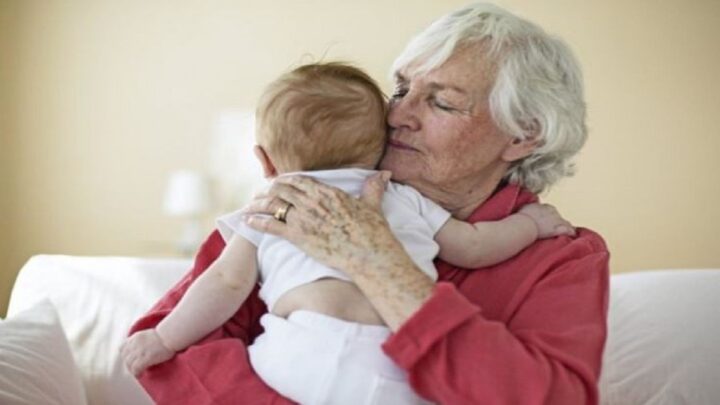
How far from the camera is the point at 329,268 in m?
1.08

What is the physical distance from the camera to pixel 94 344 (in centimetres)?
208

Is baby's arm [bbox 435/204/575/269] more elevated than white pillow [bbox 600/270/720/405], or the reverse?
baby's arm [bbox 435/204/575/269]

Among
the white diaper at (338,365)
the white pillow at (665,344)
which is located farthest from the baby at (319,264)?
the white pillow at (665,344)

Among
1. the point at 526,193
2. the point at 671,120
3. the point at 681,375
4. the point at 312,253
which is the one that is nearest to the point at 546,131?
the point at 526,193

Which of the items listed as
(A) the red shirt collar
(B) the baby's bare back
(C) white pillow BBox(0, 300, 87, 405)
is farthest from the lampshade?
(B) the baby's bare back

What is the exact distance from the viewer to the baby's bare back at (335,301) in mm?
1054

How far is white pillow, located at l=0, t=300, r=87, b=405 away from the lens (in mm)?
1496

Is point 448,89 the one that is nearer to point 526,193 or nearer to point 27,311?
point 526,193

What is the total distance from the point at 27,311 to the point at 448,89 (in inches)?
44.3

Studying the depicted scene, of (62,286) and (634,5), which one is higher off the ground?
(634,5)

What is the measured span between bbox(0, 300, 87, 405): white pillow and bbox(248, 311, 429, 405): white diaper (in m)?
0.65

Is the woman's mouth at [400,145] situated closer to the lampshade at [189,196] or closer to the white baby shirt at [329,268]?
the white baby shirt at [329,268]

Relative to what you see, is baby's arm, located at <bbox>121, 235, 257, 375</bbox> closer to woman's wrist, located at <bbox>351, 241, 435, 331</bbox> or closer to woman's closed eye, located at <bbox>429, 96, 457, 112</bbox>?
woman's wrist, located at <bbox>351, 241, 435, 331</bbox>

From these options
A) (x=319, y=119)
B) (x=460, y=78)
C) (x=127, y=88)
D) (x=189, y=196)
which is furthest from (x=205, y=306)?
(x=127, y=88)
